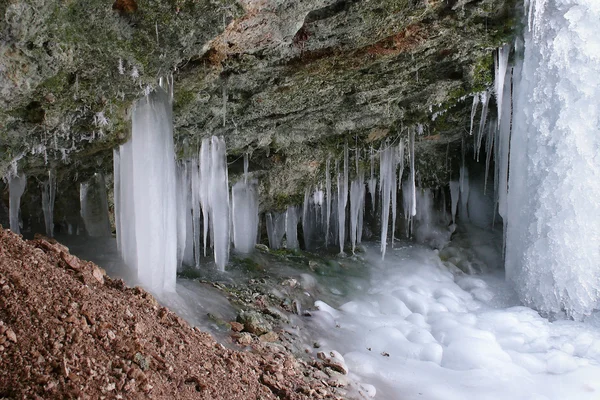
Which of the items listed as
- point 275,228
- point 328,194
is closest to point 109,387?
point 328,194

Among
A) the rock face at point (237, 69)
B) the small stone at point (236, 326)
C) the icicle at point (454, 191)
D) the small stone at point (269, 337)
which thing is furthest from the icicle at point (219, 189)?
the icicle at point (454, 191)

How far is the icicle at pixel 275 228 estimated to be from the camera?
1022 centimetres

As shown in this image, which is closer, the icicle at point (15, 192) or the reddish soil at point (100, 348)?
the reddish soil at point (100, 348)

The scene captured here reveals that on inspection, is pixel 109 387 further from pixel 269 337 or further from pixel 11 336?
pixel 269 337

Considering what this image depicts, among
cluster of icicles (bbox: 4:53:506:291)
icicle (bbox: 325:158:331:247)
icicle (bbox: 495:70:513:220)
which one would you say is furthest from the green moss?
icicle (bbox: 495:70:513:220)

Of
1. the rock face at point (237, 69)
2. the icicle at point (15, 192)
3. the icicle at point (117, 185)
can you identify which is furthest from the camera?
the icicle at point (15, 192)

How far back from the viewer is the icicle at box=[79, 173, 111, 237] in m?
6.75

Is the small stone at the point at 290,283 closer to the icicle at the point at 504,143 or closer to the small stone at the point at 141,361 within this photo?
the icicle at the point at 504,143

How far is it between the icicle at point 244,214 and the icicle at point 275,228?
119cm

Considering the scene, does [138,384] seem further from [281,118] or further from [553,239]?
[553,239]

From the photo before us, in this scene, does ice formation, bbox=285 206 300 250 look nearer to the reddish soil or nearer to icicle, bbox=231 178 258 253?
icicle, bbox=231 178 258 253

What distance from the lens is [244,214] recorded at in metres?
8.84

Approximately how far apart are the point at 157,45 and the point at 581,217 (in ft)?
20.2

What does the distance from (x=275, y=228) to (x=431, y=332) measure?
4451 millimetres
